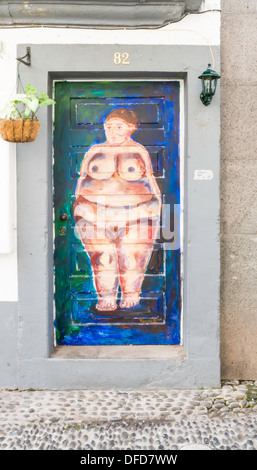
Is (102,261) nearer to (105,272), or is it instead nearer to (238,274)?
(105,272)

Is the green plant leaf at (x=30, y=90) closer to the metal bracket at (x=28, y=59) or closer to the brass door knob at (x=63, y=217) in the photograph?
the metal bracket at (x=28, y=59)

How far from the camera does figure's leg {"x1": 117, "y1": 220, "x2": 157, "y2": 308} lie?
4199 millimetres

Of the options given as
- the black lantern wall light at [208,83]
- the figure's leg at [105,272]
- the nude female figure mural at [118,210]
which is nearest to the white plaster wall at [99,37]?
the black lantern wall light at [208,83]

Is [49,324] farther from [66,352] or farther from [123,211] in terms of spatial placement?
[123,211]

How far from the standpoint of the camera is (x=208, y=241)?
3.95 m

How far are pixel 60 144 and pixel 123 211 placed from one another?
2.78 ft

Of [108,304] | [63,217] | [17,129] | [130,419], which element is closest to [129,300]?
[108,304]

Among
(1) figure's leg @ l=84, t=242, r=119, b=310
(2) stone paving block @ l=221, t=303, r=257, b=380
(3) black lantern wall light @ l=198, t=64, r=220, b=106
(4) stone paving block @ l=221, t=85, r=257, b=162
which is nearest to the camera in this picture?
(3) black lantern wall light @ l=198, t=64, r=220, b=106

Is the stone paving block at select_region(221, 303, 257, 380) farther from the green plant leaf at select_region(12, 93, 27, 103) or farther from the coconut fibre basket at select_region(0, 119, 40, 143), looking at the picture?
the green plant leaf at select_region(12, 93, 27, 103)

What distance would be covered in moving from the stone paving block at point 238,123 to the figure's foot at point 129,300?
1.50m

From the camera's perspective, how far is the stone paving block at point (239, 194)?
4.03m

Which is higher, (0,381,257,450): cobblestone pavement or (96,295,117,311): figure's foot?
(96,295,117,311): figure's foot

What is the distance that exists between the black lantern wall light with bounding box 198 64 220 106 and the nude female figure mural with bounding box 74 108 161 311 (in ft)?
2.28

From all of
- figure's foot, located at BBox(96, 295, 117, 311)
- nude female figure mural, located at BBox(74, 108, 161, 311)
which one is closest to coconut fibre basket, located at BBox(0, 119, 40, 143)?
nude female figure mural, located at BBox(74, 108, 161, 311)
